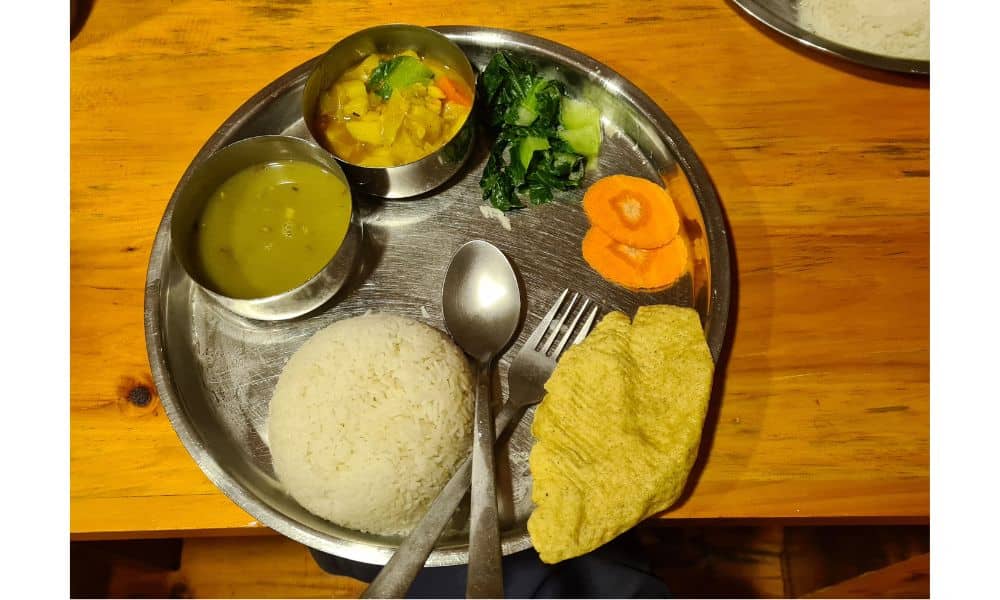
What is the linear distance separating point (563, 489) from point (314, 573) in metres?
1.23

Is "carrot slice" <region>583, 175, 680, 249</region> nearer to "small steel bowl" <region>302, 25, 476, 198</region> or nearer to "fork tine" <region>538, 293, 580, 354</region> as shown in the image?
"fork tine" <region>538, 293, 580, 354</region>

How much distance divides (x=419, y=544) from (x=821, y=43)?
2.23 m

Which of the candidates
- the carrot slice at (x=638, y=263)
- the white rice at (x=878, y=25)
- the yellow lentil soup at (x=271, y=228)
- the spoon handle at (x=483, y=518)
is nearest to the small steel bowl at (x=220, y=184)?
the yellow lentil soup at (x=271, y=228)

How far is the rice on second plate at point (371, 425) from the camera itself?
1.79 metres

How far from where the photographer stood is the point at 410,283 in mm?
2154

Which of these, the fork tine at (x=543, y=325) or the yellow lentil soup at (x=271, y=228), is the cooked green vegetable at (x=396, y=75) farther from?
the fork tine at (x=543, y=325)

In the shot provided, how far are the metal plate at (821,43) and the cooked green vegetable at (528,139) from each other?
2.62 ft

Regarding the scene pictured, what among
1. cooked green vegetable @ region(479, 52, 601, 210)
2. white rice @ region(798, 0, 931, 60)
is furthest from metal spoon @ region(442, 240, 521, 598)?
white rice @ region(798, 0, 931, 60)

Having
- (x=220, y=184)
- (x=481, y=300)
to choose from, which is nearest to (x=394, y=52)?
(x=220, y=184)

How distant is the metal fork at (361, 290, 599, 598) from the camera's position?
1.56m

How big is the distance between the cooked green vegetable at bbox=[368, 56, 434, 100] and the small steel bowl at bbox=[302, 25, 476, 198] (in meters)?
0.08

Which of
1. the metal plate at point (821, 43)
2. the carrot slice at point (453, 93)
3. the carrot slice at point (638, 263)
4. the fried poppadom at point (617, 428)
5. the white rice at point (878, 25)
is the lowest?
the fried poppadom at point (617, 428)

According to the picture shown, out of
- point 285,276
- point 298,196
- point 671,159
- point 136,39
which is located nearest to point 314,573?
point 285,276

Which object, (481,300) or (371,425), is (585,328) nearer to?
(481,300)
